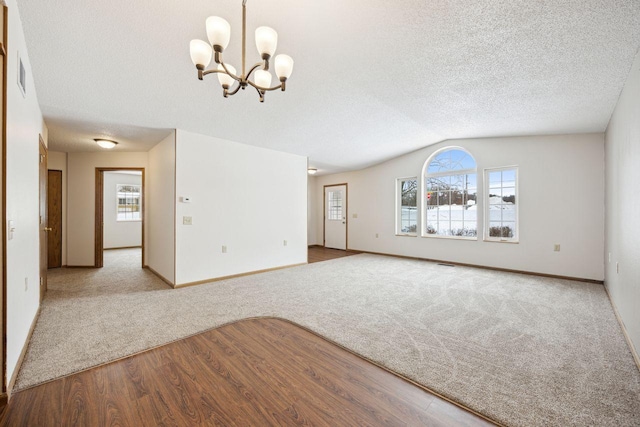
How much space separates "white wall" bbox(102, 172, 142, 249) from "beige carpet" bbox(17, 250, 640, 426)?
3713mm

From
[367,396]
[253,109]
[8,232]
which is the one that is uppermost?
[253,109]

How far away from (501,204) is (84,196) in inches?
327

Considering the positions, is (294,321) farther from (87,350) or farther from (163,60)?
(163,60)

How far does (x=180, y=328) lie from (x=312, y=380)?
1.54 metres

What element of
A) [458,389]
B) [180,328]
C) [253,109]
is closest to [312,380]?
[458,389]

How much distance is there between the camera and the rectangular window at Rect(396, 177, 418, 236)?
22.0 feet

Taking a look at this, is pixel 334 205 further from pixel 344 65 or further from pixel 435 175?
pixel 344 65

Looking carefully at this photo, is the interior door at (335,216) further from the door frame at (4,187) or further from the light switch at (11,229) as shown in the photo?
the door frame at (4,187)

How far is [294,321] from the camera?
2.86 meters

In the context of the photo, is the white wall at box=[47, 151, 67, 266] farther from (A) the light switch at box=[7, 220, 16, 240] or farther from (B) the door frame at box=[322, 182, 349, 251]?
(B) the door frame at box=[322, 182, 349, 251]

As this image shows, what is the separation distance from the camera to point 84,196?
5582 millimetres

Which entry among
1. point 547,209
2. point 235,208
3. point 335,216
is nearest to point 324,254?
point 335,216

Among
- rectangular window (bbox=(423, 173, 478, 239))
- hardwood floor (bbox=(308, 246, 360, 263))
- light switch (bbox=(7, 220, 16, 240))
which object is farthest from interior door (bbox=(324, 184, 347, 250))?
light switch (bbox=(7, 220, 16, 240))

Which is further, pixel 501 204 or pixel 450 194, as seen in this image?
pixel 450 194
